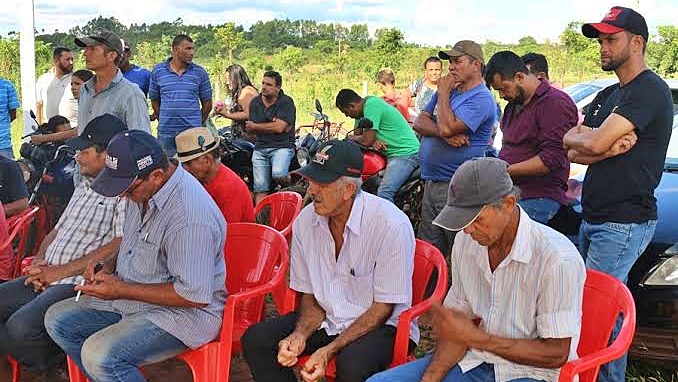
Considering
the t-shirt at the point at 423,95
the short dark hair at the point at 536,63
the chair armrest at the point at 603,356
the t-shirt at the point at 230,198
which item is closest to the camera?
the chair armrest at the point at 603,356

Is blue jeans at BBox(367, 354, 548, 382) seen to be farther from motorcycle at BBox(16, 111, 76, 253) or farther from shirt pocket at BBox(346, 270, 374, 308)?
motorcycle at BBox(16, 111, 76, 253)

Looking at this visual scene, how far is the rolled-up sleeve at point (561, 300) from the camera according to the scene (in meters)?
2.30

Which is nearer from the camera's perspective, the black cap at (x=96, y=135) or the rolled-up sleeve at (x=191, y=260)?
the rolled-up sleeve at (x=191, y=260)

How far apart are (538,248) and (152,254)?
1538mm

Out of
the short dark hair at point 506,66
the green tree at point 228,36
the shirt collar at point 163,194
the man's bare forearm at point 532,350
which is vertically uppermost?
the short dark hair at point 506,66

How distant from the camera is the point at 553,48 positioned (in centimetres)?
2245

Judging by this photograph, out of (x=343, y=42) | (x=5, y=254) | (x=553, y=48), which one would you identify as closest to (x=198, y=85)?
(x=5, y=254)

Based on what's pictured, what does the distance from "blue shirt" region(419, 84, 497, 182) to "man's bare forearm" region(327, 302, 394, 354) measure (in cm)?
164

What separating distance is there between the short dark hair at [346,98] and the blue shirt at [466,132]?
1.47 metres

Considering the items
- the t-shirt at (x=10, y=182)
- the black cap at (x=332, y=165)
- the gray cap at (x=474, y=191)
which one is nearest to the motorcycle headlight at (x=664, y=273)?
the gray cap at (x=474, y=191)

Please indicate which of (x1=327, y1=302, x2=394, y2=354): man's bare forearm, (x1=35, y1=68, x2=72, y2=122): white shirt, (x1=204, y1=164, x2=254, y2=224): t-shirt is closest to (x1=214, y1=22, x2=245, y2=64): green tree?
(x1=35, y1=68, x2=72, y2=122): white shirt

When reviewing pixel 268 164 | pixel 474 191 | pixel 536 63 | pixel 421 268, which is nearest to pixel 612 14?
pixel 474 191

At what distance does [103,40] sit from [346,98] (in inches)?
82.5

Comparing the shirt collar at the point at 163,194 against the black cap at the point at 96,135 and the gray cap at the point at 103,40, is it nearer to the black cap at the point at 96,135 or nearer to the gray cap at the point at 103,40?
the black cap at the point at 96,135
